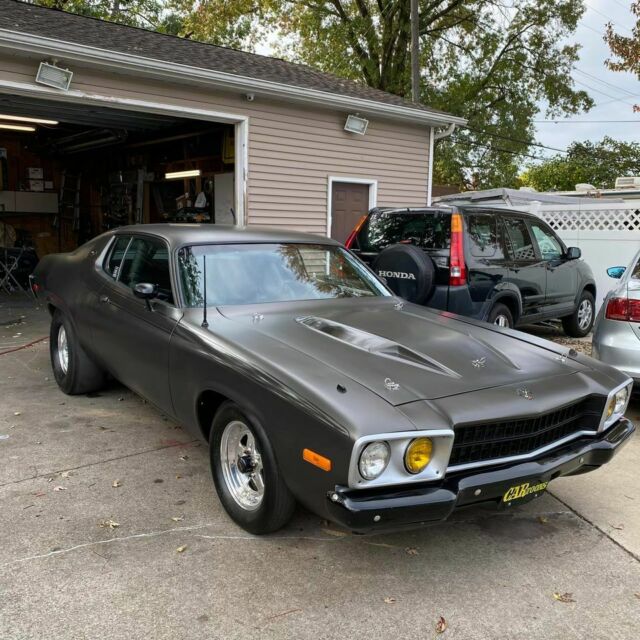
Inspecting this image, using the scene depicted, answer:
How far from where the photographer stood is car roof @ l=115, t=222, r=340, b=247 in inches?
156

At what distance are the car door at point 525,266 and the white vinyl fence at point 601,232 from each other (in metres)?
3.86

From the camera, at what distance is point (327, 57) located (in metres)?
22.6

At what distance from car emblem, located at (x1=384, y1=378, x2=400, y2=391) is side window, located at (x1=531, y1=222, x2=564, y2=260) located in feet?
18.8

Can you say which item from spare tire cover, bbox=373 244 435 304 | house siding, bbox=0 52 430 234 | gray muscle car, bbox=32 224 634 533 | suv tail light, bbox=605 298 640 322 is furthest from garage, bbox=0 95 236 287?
suv tail light, bbox=605 298 640 322

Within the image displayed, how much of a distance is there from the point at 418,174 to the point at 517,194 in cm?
459

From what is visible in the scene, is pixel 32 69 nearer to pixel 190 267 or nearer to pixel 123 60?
pixel 123 60

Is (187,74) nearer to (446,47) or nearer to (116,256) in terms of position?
(116,256)

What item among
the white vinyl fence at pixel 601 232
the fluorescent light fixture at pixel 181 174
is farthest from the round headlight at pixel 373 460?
the fluorescent light fixture at pixel 181 174

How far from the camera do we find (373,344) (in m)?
3.15

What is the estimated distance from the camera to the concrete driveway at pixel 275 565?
2400 mm

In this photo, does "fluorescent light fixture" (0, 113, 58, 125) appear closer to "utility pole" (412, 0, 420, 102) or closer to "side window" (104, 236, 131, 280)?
"side window" (104, 236, 131, 280)

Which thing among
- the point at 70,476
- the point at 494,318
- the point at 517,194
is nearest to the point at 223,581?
the point at 70,476

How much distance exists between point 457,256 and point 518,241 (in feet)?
4.66

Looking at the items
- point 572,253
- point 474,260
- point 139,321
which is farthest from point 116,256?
point 572,253
